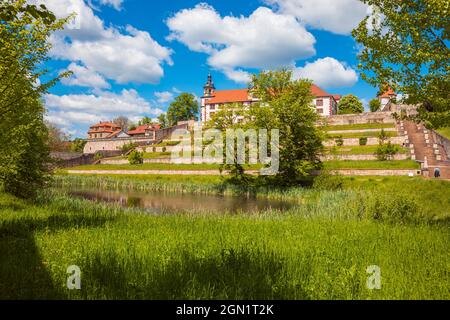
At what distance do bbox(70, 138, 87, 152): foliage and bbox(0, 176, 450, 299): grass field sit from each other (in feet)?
332

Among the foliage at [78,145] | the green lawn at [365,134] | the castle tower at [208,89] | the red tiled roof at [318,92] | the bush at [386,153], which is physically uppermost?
the castle tower at [208,89]

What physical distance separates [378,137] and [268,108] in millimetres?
27332

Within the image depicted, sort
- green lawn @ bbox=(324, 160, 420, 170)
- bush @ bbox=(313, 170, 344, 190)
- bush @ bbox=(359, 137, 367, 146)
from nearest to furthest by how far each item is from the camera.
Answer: bush @ bbox=(313, 170, 344, 190), green lawn @ bbox=(324, 160, 420, 170), bush @ bbox=(359, 137, 367, 146)

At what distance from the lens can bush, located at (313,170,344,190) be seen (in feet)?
108

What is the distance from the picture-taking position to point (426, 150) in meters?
44.1

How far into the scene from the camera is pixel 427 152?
4316 centimetres

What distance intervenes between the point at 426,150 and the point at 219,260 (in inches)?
1788

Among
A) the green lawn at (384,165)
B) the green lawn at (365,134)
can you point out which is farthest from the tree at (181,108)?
the green lawn at (384,165)

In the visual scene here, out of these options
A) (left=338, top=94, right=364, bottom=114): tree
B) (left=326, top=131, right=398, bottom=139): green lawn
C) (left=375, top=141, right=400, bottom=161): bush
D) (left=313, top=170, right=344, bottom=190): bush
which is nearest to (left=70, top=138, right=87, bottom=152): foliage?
(left=326, top=131, right=398, bottom=139): green lawn

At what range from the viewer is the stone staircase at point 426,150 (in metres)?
34.2

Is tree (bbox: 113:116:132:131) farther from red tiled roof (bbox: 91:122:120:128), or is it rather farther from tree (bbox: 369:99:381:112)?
tree (bbox: 369:99:381:112)

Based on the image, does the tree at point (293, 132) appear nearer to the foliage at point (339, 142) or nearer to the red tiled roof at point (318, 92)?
the foliage at point (339, 142)

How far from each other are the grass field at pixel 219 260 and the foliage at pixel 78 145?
101 metres
